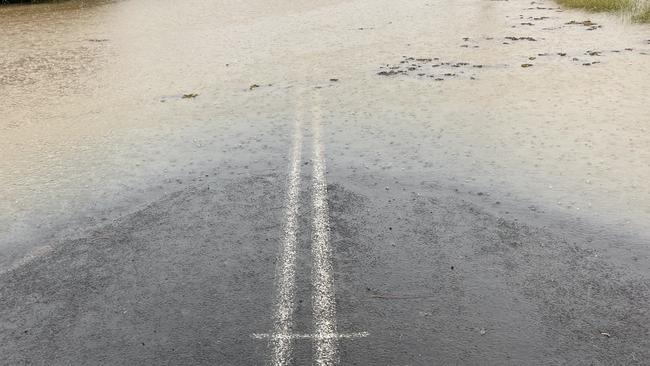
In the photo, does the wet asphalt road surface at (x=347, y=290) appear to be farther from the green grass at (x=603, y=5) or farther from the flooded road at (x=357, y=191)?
the green grass at (x=603, y=5)

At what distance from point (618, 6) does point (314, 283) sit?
15069mm

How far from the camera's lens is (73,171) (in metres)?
7.32

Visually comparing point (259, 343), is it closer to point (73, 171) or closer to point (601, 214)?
point (601, 214)

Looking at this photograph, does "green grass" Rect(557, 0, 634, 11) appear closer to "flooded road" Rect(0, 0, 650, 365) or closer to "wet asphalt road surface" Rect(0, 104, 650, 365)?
"flooded road" Rect(0, 0, 650, 365)

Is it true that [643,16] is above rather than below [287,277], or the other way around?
above

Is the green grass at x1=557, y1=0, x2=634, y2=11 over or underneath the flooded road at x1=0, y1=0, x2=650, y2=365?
over

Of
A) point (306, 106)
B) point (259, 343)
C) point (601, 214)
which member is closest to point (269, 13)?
point (306, 106)

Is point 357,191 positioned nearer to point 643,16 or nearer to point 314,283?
point 314,283

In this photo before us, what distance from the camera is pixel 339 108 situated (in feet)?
30.7

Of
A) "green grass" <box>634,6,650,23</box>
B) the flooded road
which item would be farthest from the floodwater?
"green grass" <box>634,6,650,23</box>

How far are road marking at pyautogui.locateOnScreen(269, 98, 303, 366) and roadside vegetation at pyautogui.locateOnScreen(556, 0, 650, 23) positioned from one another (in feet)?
39.8

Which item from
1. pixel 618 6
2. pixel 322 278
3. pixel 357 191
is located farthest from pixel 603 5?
pixel 322 278

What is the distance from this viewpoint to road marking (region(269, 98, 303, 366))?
413 cm

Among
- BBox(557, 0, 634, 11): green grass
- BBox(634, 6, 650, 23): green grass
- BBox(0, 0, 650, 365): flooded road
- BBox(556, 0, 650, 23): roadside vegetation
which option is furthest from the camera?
BBox(557, 0, 634, 11): green grass
